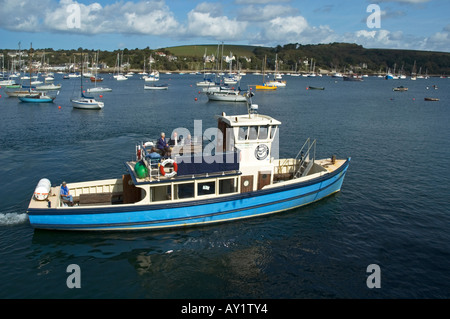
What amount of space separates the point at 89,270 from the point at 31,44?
83016 millimetres

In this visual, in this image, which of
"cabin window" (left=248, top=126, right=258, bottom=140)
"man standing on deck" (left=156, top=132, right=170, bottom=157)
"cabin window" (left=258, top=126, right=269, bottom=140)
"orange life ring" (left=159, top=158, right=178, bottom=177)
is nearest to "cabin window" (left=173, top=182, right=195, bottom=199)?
"orange life ring" (left=159, top=158, right=178, bottom=177)

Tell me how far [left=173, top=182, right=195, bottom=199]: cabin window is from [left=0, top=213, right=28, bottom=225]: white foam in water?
8815 mm

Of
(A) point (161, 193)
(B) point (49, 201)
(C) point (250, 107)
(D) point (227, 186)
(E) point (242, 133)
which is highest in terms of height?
(C) point (250, 107)

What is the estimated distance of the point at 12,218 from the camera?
2008 centimetres

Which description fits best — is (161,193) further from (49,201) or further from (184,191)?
(49,201)

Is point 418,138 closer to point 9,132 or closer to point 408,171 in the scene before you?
point 408,171

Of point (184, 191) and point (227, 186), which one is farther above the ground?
point (227, 186)

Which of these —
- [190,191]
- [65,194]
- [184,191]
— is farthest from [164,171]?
[65,194]

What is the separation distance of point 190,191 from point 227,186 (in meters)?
2.17

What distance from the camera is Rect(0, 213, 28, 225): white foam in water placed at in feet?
64.8

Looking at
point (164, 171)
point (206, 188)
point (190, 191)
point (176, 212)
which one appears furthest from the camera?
point (190, 191)
